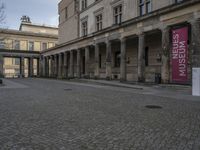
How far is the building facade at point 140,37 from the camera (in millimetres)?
16594

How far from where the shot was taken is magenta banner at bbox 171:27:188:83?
16406 mm

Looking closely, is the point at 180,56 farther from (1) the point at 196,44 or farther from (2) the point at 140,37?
(2) the point at 140,37

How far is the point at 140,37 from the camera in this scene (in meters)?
21.3

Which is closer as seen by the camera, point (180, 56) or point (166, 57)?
point (180, 56)

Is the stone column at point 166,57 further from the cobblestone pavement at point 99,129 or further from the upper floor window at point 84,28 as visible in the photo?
the upper floor window at point 84,28

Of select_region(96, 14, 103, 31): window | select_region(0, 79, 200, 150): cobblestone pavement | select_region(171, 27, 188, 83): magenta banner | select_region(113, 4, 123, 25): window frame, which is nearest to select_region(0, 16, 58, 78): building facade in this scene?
select_region(96, 14, 103, 31): window

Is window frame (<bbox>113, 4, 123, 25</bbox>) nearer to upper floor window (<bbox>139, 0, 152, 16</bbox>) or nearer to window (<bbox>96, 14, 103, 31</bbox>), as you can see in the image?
upper floor window (<bbox>139, 0, 152, 16</bbox>)

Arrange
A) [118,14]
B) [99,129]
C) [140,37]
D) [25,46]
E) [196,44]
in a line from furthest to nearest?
[25,46] → [118,14] → [140,37] → [196,44] → [99,129]

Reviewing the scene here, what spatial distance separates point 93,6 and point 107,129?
31.7 meters

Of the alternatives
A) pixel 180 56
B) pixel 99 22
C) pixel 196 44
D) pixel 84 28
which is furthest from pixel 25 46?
pixel 196 44

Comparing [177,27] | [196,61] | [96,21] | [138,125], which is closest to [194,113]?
[138,125]

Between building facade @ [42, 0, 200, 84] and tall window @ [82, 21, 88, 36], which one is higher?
tall window @ [82, 21, 88, 36]

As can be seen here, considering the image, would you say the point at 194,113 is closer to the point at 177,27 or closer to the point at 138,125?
the point at 138,125

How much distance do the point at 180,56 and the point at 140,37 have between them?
546 centimetres
